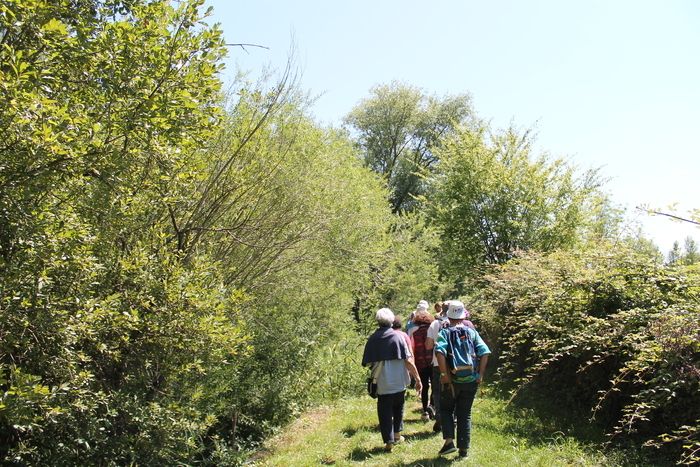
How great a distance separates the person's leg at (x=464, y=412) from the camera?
20.4ft

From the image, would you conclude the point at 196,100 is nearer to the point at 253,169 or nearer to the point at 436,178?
the point at 253,169

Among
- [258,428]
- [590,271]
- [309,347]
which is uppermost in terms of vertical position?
[590,271]

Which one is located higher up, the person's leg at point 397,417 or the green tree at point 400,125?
the green tree at point 400,125

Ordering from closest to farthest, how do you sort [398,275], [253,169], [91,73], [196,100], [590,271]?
1. [91,73]
2. [196,100]
3. [590,271]
4. [253,169]
5. [398,275]

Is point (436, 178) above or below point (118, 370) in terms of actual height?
above

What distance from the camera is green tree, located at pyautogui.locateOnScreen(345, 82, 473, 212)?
36062mm

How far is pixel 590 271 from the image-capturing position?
7.68 meters

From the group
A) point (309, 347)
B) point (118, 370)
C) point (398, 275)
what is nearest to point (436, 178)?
point (398, 275)

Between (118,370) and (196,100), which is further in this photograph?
(118,370)

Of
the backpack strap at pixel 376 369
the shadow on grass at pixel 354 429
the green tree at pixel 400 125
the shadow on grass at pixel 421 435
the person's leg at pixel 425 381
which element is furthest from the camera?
the green tree at pixel 400 125

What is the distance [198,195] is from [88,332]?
3.49m

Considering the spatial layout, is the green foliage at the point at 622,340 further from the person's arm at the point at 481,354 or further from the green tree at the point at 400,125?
the green tree at the point at 400,125

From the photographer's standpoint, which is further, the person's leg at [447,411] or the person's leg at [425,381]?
the person's leg at [425,381]

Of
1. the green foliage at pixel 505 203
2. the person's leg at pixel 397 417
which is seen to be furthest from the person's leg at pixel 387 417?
the green foliage at pixel 505 203
